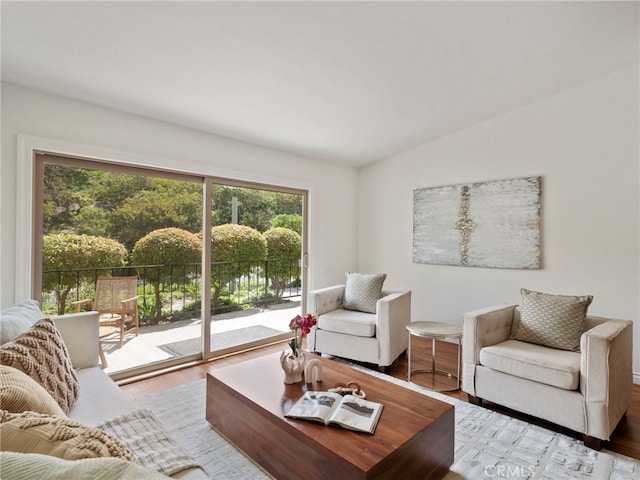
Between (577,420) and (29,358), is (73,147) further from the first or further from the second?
(577,420)

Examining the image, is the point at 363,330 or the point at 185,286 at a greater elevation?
the point at 185,286

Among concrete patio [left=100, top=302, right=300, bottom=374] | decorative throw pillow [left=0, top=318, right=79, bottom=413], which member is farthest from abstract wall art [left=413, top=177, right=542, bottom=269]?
decorative throw pillow [left=0, top=318, right=79, bottom=413]

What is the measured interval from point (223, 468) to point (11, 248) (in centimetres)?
212

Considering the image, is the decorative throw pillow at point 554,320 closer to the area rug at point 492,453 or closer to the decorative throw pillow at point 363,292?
the area rug at point 492,453

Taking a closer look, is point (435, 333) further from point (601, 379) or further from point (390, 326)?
point (601, 379)

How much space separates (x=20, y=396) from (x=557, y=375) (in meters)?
2.68

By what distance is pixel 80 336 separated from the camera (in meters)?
2.16

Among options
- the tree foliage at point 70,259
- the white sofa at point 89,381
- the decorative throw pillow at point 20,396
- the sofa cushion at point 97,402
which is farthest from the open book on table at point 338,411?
the tree foliage at point 70,259

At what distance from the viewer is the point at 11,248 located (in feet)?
7.97

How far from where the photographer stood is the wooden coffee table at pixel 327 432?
1453mm

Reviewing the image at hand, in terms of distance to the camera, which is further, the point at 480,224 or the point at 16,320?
the point at 480,224

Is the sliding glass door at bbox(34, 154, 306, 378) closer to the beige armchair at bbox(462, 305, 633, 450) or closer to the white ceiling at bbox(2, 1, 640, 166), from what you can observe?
the white ceiling at bbox(2, 1, 640, 166)

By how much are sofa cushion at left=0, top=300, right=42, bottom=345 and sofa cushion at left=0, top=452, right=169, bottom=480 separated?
56.0 inches

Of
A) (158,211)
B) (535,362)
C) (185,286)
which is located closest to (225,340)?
(185,286)
